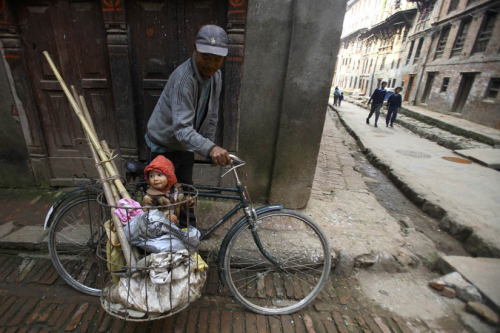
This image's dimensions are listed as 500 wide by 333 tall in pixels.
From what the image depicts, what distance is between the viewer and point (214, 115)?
243cm

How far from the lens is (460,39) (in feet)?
52.0

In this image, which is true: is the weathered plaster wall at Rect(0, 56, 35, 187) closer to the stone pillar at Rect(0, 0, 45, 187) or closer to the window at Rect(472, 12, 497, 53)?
the stone pillar at Rect(0, 0, 45, 187)

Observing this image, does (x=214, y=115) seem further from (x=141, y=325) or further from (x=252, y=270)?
(x=141, y=325)

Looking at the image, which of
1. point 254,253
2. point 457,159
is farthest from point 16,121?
point 457,159

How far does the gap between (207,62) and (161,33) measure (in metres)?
1.59

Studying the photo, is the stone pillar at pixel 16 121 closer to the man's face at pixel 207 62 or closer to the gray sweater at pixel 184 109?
the gray sweater at pixel 184 109

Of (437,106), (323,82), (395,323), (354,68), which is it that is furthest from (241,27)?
(354,68)

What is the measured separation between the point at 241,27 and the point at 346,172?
11.6ft

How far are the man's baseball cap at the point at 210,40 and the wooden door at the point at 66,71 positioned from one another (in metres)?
1.97

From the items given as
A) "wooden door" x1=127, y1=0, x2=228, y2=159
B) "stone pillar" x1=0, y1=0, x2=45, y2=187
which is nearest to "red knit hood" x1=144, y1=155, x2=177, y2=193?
"wooden door" x1=127, y1=0, x2=228, y2=159

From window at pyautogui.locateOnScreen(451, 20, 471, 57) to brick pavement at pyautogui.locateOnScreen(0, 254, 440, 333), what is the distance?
19.9 metres

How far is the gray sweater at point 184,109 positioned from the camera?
1881 mm

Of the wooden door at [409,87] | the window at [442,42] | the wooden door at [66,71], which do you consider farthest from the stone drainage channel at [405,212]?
the wooden door at [409,87]

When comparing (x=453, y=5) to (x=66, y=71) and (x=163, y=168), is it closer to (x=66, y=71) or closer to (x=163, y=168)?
(x=66, y=71)
